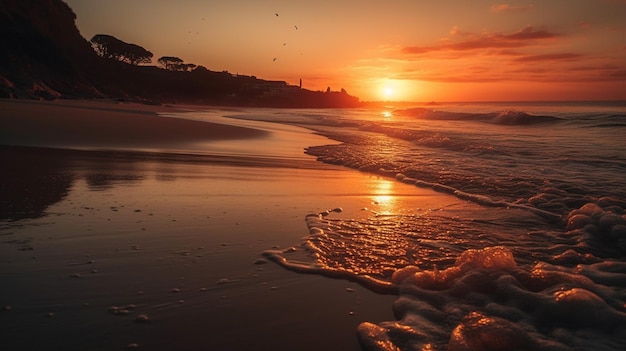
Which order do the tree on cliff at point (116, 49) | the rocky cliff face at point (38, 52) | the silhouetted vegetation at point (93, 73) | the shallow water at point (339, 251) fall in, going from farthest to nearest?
1. the tree on cliff at point (116, 49)
2. the silhouetted vegetation at point (93, 73)
3. the rocky cliff face at point (38, 52)
4. the shallow water at point (339, 251)

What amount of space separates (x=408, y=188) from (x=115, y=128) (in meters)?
9.33

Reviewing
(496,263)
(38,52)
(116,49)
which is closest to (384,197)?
(496,263)

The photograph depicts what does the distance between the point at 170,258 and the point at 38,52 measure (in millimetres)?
44063

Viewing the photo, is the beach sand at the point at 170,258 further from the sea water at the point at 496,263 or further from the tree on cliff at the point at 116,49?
the tree on cliff at the point at 116,49

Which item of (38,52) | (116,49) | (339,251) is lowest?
(339,251)

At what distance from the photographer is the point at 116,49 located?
3078 inches

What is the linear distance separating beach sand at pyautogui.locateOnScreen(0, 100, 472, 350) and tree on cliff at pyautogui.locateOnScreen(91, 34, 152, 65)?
274 feet

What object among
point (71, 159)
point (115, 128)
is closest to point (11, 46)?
point (115, 128)

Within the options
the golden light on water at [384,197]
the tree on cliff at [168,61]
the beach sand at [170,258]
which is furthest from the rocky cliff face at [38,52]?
the tree on cliff at [168,61]

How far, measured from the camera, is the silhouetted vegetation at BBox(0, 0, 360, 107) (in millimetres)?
33281

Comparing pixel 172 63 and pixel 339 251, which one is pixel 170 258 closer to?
pixel 339 251

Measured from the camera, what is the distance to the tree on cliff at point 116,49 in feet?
254

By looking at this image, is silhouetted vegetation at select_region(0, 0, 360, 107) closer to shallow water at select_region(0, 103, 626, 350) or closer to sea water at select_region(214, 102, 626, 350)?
shallow water at select_region(0, 103, 626, 350)

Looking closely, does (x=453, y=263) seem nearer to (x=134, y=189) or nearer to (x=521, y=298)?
(x=521, y=298)
